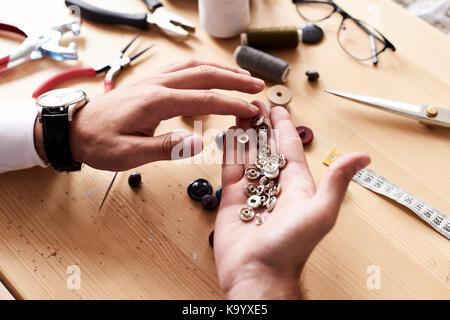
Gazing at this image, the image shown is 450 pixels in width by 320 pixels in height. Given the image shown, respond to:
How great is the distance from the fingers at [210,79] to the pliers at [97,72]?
0.26 meters

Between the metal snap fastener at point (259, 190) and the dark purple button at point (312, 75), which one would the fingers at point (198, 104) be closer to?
the metal snap fastener at point (259, 190)

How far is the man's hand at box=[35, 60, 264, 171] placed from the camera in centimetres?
91

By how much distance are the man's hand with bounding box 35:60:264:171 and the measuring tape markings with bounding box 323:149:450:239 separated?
360 millimetres

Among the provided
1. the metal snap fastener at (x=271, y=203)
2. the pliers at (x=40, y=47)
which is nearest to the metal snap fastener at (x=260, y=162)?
the metal snap fastener at (x=271, y=203)

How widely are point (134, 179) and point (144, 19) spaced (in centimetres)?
64

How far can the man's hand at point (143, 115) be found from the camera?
0.91 m

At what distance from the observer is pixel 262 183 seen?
0.93m

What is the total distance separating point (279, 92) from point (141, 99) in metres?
0.44

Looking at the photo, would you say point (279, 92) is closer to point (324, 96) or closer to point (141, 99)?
point (324, 96)

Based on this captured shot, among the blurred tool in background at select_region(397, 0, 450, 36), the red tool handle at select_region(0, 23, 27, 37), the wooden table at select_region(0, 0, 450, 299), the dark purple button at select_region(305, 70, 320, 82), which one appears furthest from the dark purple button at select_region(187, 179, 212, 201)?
the blurred tool in background at select_region(397, 0, 450, 36)

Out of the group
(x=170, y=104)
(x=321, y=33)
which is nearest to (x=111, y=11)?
(x=170, y=104)

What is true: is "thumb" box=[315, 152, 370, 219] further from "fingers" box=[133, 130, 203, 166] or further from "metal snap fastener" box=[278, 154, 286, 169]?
"fingers" box=[133, 130, 203, 166]

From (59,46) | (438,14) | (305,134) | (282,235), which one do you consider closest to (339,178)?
(282,235)

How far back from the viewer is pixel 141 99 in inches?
37.7
